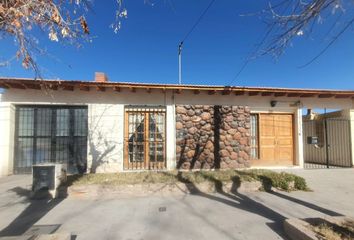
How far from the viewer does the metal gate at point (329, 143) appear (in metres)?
11.0

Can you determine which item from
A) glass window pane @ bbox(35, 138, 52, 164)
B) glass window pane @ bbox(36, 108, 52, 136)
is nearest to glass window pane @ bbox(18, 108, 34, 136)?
glass window pane @ bbox(36, 108, 52, 136)

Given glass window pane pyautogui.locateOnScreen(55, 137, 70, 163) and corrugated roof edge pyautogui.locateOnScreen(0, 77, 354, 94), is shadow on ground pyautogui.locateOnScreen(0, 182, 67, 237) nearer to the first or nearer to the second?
glass window pane pyautogui.locateOnScreen(55, 137, 70, 163)

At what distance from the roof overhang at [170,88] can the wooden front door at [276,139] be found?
3.52ft

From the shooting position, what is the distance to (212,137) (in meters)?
9.80

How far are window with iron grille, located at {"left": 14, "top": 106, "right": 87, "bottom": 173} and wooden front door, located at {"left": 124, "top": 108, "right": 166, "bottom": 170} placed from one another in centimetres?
163

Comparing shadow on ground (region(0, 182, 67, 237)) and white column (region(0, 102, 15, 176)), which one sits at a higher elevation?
white column (region(0, 102, 15, 176))

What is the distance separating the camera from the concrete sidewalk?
4.20 metres

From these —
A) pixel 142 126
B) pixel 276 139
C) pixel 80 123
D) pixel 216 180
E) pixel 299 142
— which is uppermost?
pixel 80 123

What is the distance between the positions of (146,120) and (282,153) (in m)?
5.83

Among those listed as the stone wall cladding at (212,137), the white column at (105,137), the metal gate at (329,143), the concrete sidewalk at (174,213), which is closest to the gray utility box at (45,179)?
the concrete sidewalk at (174,213)

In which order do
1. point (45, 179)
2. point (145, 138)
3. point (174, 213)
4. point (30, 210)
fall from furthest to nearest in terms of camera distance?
point (145, 138) → point (45, 179) → point (30, 210) → point (174, 213)

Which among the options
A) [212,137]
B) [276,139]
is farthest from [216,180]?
[276,139]

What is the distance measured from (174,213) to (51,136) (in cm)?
632

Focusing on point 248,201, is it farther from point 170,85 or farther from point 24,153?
point 24,153
